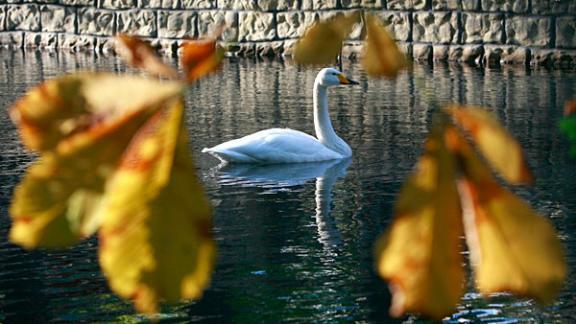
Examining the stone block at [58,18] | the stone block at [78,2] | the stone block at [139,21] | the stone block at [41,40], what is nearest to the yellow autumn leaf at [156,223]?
the stone block at [139,21]

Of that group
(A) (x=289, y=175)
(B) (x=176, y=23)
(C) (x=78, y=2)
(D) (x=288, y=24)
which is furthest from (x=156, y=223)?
(C) (x=78, y=2)

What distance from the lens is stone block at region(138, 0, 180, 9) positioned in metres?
17.7

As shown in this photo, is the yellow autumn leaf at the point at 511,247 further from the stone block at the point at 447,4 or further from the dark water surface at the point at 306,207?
the stone block at the point at 447,4

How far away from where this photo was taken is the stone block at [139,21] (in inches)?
703

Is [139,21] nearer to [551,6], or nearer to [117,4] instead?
[117,4]

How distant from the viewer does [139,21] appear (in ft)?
59.1

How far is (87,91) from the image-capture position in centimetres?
55

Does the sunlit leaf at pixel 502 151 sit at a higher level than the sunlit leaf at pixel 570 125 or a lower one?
higher

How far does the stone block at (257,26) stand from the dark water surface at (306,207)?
3.21 m

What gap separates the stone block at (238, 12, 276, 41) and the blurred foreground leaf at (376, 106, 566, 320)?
16.3 meters

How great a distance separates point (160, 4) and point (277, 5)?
2.03m

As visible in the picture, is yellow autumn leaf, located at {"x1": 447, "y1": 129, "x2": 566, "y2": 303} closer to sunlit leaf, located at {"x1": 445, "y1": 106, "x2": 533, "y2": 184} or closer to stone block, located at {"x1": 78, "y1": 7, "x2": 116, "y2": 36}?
sunlit leaf, located at {"x1": 445, "y1": 106, "x2": 533, "y2": 184}

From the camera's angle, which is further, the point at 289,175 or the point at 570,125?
the point at 289,175

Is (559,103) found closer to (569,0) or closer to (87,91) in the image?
(569,0)
